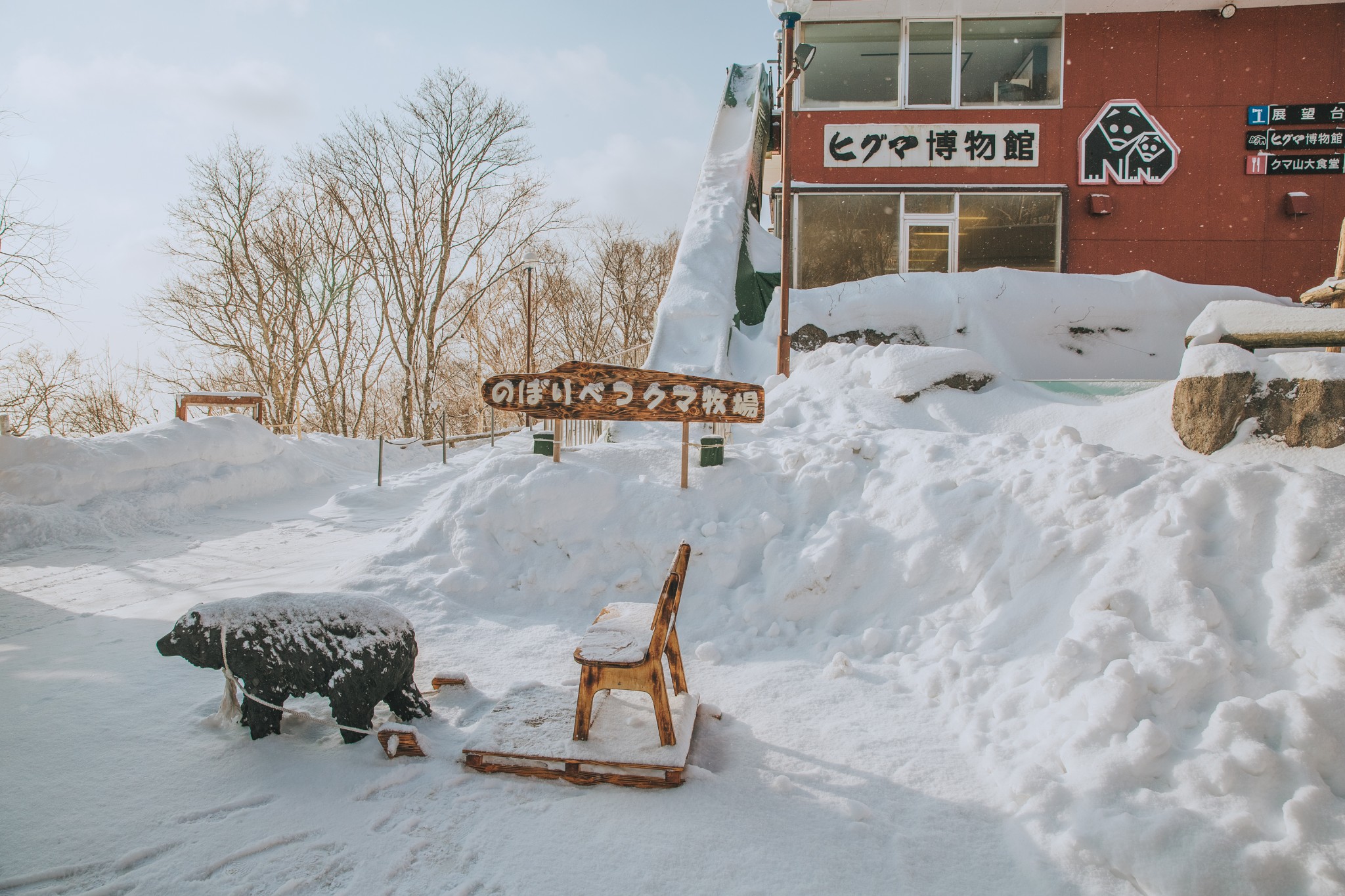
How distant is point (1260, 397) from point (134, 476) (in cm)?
1417

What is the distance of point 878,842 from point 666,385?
4250 millimetres

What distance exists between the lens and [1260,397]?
20.1 ft

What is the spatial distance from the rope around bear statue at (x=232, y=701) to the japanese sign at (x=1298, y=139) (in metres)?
18.2

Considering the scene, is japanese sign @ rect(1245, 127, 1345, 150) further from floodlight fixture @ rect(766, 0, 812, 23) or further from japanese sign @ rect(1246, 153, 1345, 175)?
floodlight fixture @ rect(766, 0, 812, 23)

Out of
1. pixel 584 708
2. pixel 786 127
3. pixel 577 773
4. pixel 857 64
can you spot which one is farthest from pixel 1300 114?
pixel 577 773

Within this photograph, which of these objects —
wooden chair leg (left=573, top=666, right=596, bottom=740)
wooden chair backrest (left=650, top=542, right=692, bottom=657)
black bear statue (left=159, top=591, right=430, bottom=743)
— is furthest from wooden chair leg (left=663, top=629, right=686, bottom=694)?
black bear statue (left=159, top=591, right=430, bottom=743)

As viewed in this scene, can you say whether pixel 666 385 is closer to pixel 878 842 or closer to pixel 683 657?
pixel 683 657

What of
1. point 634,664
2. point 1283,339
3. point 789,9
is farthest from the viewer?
point 789,9

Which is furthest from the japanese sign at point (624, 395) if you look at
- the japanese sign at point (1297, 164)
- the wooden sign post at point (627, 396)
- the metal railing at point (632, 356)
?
the japanese sign at point (1297, 164)

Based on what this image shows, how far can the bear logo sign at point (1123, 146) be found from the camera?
1398 centimetres

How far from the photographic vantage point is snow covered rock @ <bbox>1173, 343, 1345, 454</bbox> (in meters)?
5.82

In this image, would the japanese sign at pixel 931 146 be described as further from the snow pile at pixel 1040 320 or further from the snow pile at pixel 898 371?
the snow pile at pixel 898 371

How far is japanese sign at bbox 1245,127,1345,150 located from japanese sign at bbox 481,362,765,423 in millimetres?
14080

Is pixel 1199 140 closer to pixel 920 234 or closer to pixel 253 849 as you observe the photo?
pixel 920 234
